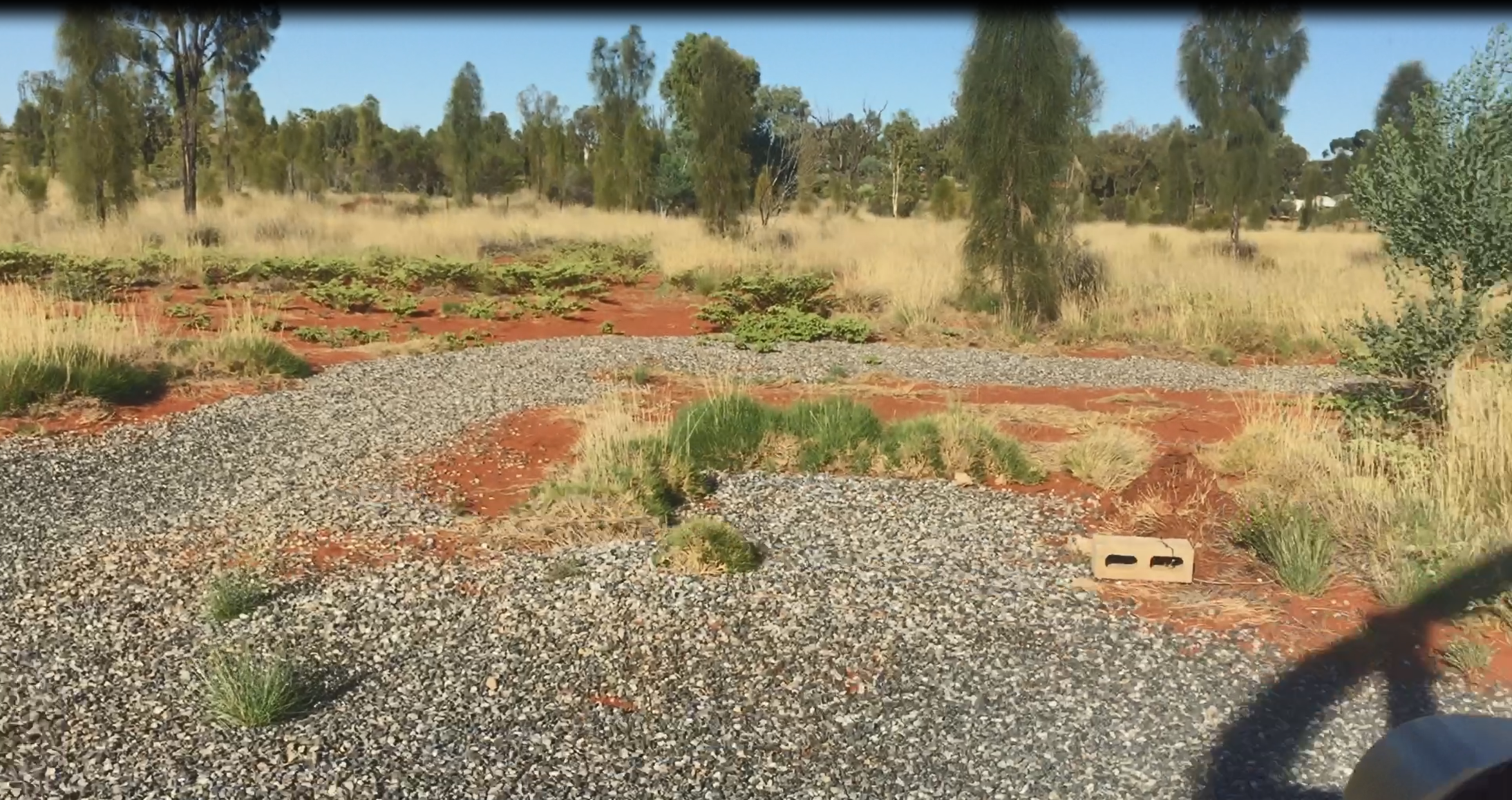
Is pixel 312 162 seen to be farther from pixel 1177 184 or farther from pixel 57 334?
pixel 57 334

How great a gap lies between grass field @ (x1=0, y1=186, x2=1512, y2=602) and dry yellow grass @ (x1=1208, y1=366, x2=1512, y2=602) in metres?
0.01

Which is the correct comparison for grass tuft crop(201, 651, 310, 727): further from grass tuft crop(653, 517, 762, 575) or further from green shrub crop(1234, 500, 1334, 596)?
green shrub crop(1234, 500, 1334, 596)

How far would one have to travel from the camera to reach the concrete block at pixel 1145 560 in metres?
5.46

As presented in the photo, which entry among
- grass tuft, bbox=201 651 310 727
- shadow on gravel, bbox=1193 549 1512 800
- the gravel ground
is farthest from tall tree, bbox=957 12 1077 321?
grass tuft, bbox=201 651 310 727

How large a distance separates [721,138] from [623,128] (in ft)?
81.3

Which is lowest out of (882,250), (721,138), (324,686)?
(324,686)

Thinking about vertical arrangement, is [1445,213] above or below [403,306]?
above

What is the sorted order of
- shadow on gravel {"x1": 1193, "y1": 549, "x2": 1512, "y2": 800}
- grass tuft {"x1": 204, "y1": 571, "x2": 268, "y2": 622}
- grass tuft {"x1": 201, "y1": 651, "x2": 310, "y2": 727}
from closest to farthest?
shadow on gravel {"x1": 1193, "y1": 549, "x2": 1512, "y2": 800}, grass tuft {"x1": 201, "y1": 651, "x2": 310, "y2": 727}, grass tuft {"x1": 204, "y1": 571, "x2": 268, "y2": 622}

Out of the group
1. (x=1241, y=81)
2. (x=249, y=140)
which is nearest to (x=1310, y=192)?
(x=1241, y=81)

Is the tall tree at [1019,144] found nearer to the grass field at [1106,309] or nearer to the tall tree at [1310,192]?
the grass field at [1106,309]

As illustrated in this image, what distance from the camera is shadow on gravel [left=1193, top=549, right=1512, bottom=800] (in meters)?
3.62

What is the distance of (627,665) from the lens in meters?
4.50

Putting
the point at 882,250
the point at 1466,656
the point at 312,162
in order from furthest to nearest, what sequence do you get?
the point at 312,162 → the point at 882,250 → the point at 1466,656

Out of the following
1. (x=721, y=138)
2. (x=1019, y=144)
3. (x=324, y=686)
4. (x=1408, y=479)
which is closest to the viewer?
(x=324, y=686)
